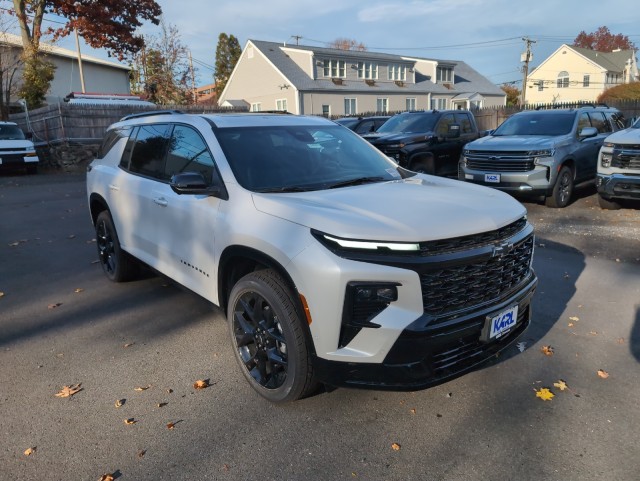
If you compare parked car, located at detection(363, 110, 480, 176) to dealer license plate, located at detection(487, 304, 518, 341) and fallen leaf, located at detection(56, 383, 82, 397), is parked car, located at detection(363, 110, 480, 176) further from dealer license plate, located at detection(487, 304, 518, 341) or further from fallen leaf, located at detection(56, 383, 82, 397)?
fallen leaf, located at detection(56, 383, 82, 397)

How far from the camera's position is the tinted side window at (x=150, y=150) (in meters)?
4.49

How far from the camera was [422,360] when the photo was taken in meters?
2.71

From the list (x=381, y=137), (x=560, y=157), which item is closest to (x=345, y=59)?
(x=381, y=137)

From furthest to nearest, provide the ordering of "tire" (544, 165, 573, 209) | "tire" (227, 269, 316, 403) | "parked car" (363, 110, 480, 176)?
1. "parked car" (363, 110, 480, 176)
2. "tire" (544, 165, 573, 209)
3. "tire" (227, 269, 316, 403)

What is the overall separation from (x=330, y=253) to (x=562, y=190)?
27.1 feet

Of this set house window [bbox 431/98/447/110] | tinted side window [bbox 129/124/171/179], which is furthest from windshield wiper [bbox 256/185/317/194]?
house window [bbox 431/98/447/110]

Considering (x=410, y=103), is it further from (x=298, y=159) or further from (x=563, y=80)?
(x=298, y=159)

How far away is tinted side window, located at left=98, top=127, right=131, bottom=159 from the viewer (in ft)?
17.4

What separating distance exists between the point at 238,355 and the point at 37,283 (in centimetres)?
354

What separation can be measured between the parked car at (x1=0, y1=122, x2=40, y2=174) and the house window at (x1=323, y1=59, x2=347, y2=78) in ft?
83.1

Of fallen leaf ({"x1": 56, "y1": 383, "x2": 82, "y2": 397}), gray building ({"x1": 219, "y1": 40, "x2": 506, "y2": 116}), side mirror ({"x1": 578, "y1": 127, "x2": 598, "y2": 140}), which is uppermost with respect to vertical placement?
gray building ({"x1": 219, "y1": 40, "x2": 506, "y2": 116})

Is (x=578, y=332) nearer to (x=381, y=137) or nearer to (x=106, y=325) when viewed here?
(x=106, y=325)

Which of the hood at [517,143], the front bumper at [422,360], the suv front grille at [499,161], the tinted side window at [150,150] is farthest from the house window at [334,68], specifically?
the front bumper at [422,360]

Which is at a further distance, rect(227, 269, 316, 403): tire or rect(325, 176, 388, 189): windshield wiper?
rect(325, 176, 388, 189): windshield wiper
